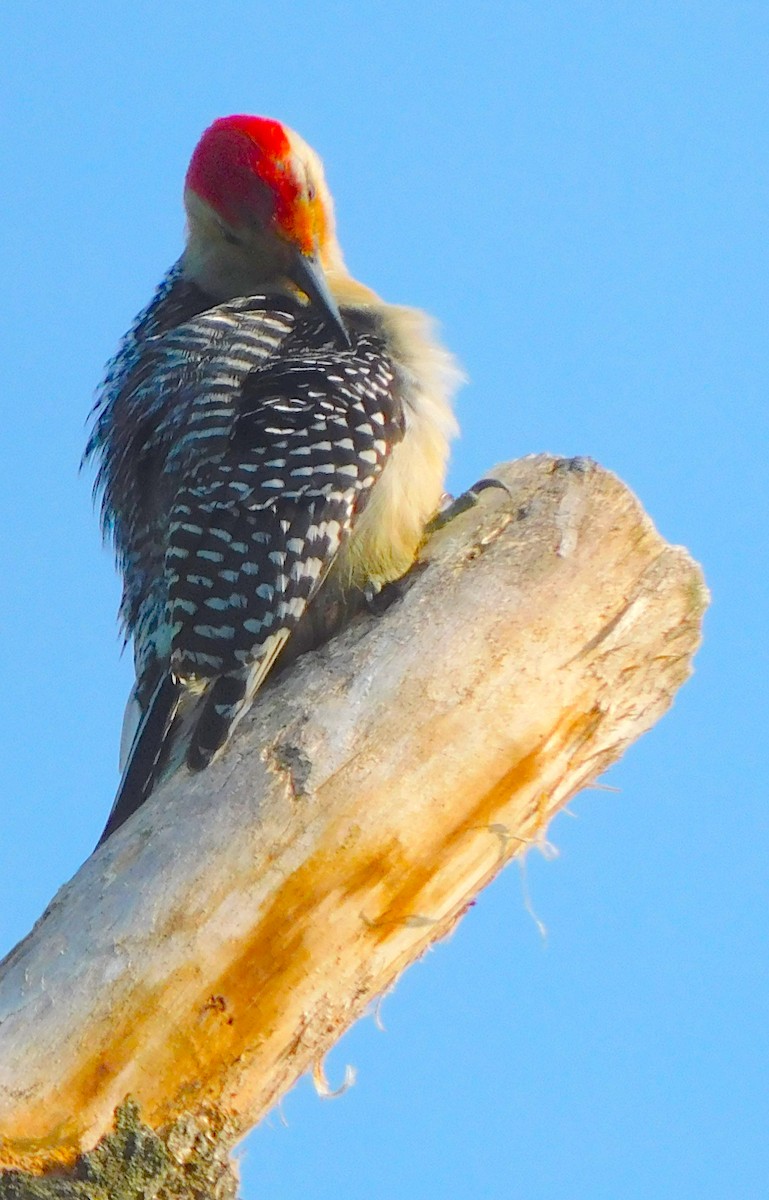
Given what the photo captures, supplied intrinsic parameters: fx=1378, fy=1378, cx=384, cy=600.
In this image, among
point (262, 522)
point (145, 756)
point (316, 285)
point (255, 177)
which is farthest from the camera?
point (255, 177)

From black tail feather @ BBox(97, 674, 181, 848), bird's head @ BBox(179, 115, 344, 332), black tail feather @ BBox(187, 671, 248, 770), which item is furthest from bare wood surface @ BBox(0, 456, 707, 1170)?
bird's head @ BBox(179, 115, 344, 332)

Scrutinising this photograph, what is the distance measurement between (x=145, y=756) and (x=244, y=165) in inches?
87.7

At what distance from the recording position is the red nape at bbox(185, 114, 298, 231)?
179 inches

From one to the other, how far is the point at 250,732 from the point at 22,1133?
3.17 feet

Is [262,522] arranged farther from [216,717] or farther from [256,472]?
[216,717]

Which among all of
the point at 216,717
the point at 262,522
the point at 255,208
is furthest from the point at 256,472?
the point at 255,208

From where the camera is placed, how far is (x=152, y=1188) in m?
2.55

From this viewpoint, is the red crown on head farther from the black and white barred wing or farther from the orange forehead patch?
the black and white barred wing

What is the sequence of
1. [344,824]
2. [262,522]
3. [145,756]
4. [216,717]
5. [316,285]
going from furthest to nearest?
[316,285] → [262,522] → [145,756] → [216,717] → [344,824]

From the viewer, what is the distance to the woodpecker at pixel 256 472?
3.32m

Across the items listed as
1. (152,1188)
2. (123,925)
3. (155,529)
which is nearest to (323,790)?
(123,925)

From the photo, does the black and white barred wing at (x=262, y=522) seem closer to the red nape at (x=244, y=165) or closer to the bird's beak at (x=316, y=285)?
the bird's beak at (x=316, y=285)

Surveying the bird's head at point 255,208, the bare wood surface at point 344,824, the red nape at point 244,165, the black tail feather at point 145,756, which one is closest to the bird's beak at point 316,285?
the bird's head at point 255,208

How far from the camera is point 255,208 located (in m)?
4.57
